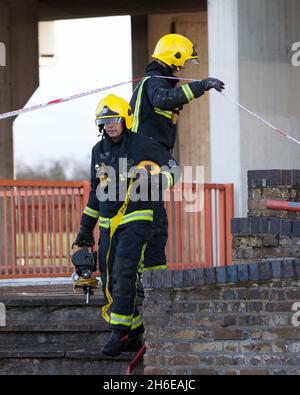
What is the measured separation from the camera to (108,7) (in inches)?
824

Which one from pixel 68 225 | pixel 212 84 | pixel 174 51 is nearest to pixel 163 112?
pixel 174 51

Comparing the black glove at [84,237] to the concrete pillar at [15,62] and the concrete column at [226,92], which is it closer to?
the concrete column at [226,92]

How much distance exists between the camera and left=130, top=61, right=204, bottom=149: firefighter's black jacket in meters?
8.41

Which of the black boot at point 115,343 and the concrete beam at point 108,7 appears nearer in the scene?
the black boot at point 115,343

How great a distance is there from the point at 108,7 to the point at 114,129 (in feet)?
44.0

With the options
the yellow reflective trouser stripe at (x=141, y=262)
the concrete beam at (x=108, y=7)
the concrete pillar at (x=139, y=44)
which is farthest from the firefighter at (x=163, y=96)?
the concrete pillar at (x=139, y=44)

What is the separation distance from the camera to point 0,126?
19.1 meters

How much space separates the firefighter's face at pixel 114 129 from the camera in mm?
7840

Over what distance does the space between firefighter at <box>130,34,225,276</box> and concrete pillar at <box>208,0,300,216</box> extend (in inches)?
168

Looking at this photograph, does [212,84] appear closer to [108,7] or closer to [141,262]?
[141,262]

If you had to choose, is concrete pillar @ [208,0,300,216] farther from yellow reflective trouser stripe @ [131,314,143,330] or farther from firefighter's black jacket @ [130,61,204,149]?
yellow reflective trouser stripe @ [131,314,143,330]

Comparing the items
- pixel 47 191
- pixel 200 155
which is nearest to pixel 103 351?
pixel 47 191

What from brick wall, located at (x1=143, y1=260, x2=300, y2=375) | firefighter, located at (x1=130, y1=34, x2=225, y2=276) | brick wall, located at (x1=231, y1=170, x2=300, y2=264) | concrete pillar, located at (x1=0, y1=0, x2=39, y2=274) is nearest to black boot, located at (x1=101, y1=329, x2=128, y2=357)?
brick wall, located at (x1=143, y1=260, x2=300, y2=375)

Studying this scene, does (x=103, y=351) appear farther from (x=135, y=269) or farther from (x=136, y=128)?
(x=136, y=128)
